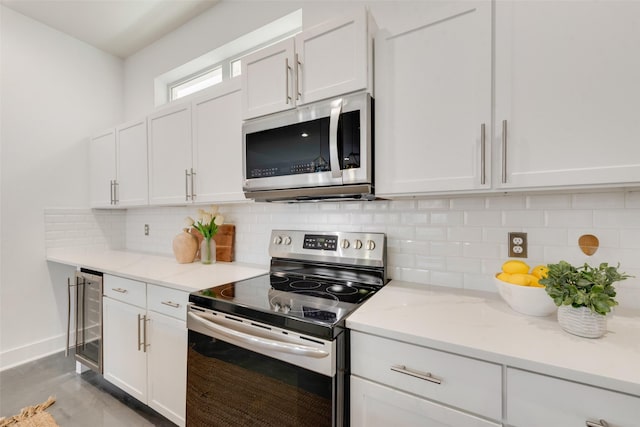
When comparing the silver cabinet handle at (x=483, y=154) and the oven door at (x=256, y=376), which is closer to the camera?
the oven door at (x=256, y=376)

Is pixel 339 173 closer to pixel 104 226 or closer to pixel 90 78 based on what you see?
pixel 104 226

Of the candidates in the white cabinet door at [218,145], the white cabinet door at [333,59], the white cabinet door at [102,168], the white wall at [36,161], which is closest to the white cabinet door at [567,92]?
the white cabinet door at [333,59]

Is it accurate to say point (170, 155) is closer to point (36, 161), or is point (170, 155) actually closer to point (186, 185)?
point (186, 185)

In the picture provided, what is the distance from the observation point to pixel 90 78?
9.70 feet

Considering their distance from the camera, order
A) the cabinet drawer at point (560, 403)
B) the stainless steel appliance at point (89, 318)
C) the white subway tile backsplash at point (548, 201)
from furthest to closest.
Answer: the stainless steel appliance at point (89, 318), the white subway tile backsplash at point (548, 201), the cabinet drawer at point (560, 403)

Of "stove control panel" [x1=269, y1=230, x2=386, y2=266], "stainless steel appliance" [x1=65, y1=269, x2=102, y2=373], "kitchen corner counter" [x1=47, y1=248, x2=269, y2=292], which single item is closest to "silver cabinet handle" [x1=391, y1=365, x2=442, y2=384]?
"stove control panel" [x1=269, y1=230, x2=386, y2=266]

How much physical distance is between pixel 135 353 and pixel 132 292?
38 cm

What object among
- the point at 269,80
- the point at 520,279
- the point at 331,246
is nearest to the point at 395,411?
the point at 520,279

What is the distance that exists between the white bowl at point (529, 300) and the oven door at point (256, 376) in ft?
2.27

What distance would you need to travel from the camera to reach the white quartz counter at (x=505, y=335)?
28.5 inches

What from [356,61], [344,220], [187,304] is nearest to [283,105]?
[356,61]

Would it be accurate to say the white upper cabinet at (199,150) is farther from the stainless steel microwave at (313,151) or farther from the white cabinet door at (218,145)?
the stainless steel microwave at (313,151)

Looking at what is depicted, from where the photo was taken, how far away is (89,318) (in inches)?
88.2

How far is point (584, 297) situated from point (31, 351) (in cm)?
379
